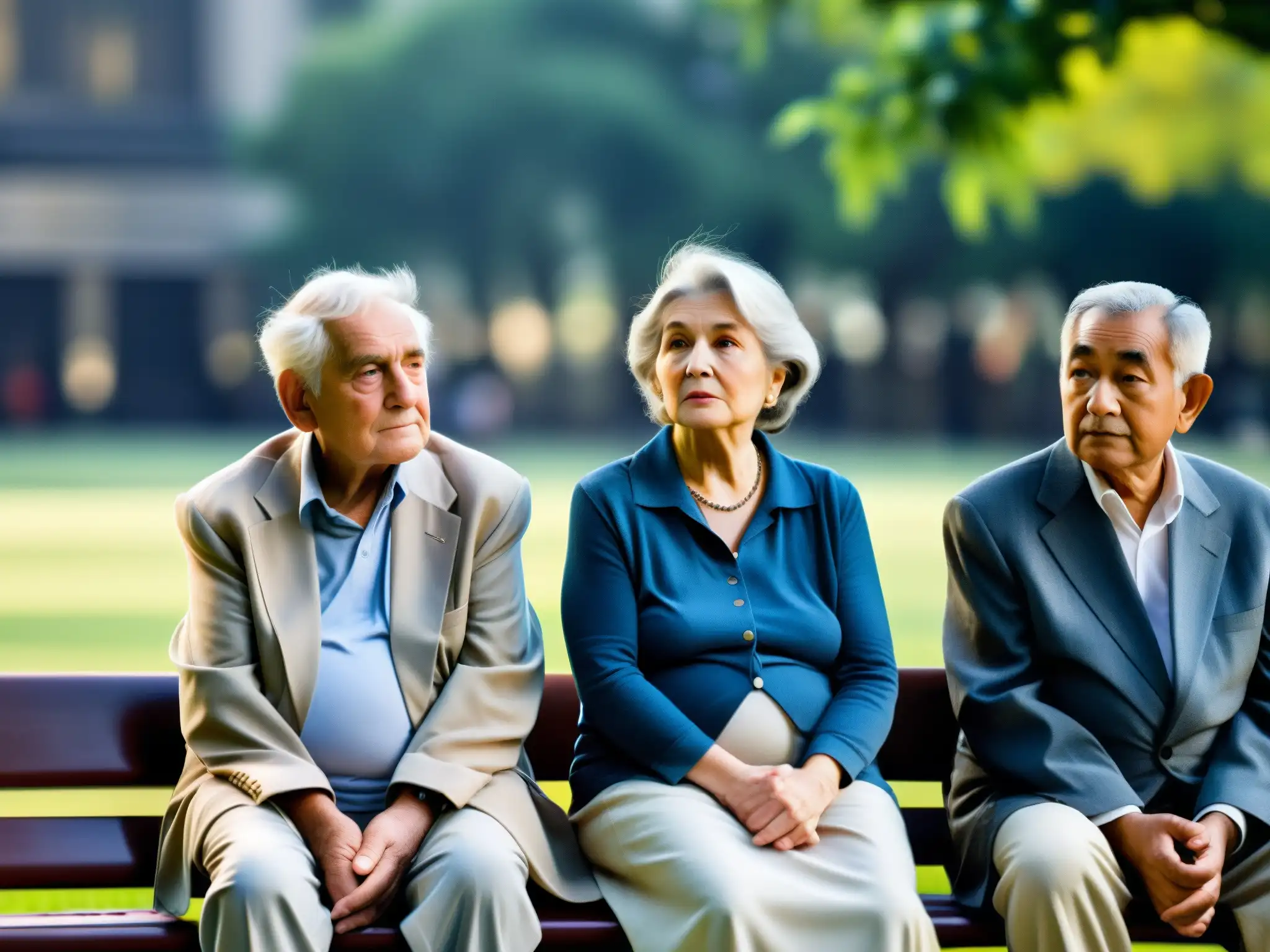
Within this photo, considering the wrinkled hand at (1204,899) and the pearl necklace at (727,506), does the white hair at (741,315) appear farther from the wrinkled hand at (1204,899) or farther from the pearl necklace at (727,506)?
the wrinkled hand at (1204,899)

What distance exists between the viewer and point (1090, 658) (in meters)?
4.15

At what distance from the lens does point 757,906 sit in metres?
3.71

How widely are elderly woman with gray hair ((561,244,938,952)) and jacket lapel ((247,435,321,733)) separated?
582 millimetres

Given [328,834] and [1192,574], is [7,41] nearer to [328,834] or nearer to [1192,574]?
[328,834]

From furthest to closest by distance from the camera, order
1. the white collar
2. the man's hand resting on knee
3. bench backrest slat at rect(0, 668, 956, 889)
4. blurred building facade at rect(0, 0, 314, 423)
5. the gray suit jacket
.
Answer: blurred building facade at rect(0, 0, 314, 423) → the white collar → bench backrest slat at rect(0, 668, 956, 889) → the gray suit jacket → the man's hand resting on knee

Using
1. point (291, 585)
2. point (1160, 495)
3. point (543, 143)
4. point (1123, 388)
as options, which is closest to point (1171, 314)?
point (1123, 388)

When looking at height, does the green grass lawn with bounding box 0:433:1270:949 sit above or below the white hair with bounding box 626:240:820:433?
below

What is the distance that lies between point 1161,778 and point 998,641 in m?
0.47

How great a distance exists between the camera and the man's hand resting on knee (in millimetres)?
3846

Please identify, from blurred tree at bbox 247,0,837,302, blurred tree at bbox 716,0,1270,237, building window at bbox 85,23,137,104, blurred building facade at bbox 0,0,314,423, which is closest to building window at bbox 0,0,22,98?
blurred building facade at bbox 0,0,314,423

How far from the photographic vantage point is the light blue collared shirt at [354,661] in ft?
13.4

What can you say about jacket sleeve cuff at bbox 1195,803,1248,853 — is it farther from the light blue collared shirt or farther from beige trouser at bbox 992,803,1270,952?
the light blue collared shirt

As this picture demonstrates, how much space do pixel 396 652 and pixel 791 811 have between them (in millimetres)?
943

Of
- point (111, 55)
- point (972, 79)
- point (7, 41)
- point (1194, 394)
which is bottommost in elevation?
point (1194, 394)
